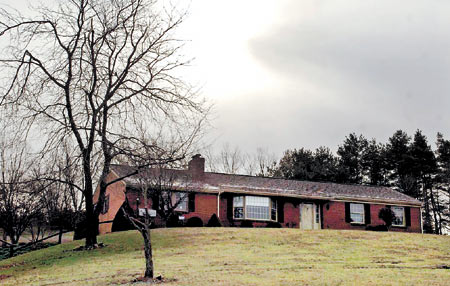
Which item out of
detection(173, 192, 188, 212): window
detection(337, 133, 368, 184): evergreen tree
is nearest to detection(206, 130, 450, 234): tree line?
detection(337, 133, 368, 184): evergreen tree

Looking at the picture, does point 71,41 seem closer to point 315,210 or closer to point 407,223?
point 315,210

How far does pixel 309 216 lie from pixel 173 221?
412 inches

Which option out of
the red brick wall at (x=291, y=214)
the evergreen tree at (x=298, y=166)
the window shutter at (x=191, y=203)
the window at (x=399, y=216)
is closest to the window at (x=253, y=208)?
the red brick wall at (x=291, y=214)

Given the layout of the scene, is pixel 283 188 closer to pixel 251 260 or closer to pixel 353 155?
pixel 251 260

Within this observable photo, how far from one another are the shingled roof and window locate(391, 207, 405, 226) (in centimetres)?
63

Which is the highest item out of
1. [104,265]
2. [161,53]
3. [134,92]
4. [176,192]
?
[161,53]

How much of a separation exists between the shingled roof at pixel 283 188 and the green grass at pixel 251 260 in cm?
646

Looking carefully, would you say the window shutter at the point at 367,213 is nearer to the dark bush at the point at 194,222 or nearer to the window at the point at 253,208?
the window at the point at 253,208

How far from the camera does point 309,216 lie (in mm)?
40594

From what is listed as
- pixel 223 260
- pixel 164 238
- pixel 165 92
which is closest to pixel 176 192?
pixel 164 238

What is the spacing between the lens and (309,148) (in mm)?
66062

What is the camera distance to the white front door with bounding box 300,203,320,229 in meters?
40.2

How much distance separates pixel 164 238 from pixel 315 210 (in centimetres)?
1554

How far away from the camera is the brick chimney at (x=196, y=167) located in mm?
40312
